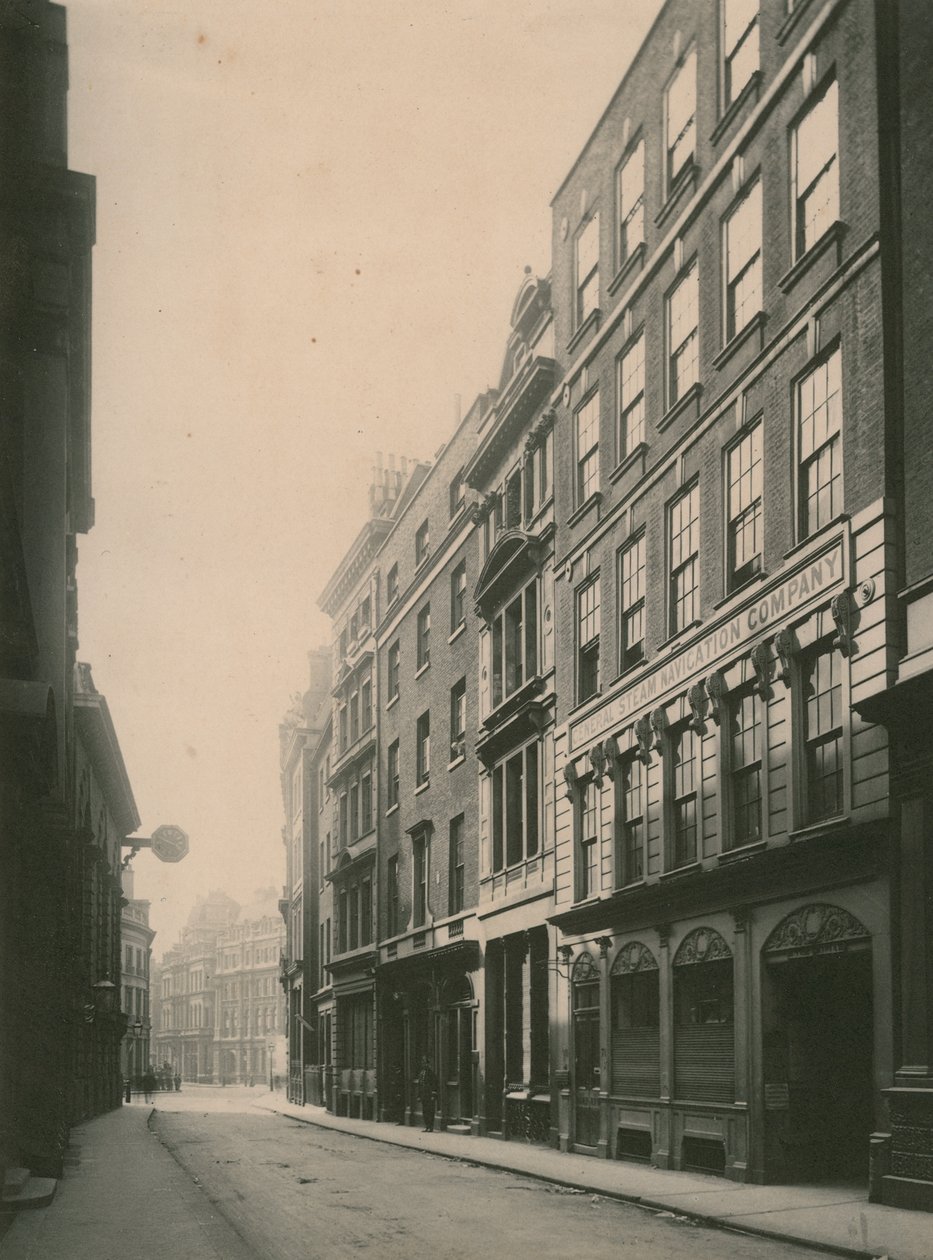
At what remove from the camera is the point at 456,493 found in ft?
121

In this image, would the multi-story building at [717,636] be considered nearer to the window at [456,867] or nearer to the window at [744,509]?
the window at [744,509]

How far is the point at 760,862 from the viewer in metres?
17.9

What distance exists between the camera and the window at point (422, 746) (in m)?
38.1

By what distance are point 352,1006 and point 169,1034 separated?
338ft

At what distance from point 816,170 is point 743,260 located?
2.19 m

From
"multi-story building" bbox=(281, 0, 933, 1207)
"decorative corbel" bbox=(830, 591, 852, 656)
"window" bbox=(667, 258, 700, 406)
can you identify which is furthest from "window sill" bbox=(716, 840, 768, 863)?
"window" bbox=(667, 258, 700, 406)

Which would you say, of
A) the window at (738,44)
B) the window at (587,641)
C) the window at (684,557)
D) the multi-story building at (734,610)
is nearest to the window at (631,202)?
the multi-story building at (734,610)

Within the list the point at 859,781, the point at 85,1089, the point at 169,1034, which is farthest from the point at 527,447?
the point at 169,1034

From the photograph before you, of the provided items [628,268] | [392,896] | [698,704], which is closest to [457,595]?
[392,896]

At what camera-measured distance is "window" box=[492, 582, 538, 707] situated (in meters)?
29.4

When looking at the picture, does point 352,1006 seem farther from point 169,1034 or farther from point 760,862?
point 169,1034

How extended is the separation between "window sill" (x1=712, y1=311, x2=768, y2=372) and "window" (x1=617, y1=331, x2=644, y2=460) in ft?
10.4

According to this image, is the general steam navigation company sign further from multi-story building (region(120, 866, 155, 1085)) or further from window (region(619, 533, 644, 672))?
multi-story building (region(120, 866, 155, 1085))

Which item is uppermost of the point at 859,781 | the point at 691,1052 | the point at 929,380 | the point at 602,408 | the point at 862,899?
the point at 602,408
